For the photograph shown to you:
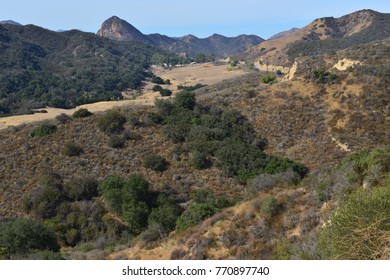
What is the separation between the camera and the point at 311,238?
11.7 metres

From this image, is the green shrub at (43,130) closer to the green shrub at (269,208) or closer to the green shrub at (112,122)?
the green shrub at (112,122)

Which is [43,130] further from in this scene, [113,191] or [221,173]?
[221,173]

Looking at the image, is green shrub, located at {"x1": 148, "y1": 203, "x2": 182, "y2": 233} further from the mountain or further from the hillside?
the mountain

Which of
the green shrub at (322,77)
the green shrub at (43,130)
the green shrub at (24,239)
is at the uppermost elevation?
the green shrub at (322,77)

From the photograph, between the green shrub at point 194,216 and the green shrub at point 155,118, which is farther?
the green shrub at point 155,118

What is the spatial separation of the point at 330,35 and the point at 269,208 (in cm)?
14540

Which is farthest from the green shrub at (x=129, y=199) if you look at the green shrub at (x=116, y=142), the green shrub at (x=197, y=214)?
the green shrub at (x=116, y=142)

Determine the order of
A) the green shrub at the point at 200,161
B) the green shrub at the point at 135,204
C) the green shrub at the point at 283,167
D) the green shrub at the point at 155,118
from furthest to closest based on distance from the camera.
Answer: the green shrub at the point at 155,118, the green shrub at the point at 200,161, the green shrub at the point at 283,167, the green shrub at the point at 135,204

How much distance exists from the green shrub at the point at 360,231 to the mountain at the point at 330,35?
9725 centimetres

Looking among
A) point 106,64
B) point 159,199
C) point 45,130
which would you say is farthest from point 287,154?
point 106,64

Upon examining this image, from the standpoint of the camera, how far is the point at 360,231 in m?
7.02

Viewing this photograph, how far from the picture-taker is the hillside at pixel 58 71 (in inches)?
2741

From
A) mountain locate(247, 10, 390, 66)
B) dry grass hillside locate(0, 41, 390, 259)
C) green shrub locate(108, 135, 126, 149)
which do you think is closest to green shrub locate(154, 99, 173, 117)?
dry grass hillside locate(0, 41, 390, 259)

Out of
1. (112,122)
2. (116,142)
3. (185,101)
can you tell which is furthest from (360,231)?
(185,101)
